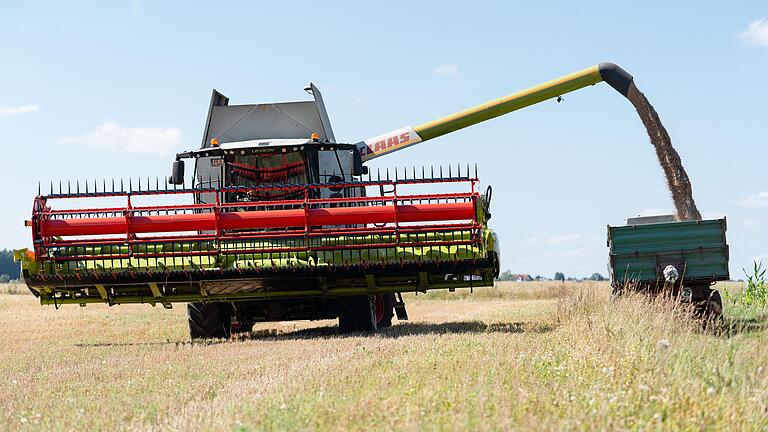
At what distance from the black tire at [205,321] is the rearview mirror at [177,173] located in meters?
1.67

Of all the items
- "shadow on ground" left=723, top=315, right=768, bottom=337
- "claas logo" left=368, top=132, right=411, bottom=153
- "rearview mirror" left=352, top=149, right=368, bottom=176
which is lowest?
"shadow on ground" left=723, top=315, right=768, bottom=337

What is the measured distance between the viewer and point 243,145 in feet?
47.9

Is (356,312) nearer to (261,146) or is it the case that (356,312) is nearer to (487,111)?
(261,146)

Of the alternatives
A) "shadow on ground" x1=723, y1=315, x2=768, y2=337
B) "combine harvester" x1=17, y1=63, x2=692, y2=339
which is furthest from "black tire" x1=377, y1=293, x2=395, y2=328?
"shadow on ground" x1=723, y1=315, x2=768, y2=337

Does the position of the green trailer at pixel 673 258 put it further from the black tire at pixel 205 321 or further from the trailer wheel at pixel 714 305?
the black tire at pixel 205 321

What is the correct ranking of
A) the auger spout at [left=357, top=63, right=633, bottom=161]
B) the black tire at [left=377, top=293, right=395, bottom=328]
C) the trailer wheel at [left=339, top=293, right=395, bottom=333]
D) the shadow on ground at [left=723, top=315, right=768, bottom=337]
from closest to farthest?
Answer: the shadow on ground at [left=723, top=315, right=768, bottom=337], the trailer wheel at [left=339, top=293, right=395, bottom=333], the black tire at [left=377, top=293, right=395, bottom=328], the auger spout at [left=357, top=63, right=633, bottom=161]

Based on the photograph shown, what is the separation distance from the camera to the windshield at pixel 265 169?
14570 mm

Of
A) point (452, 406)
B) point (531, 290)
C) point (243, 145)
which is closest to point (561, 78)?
point (243, 145)

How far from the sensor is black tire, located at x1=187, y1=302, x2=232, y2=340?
1411cm

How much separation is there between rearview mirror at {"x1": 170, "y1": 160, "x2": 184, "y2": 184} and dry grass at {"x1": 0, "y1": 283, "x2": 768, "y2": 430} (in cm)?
260

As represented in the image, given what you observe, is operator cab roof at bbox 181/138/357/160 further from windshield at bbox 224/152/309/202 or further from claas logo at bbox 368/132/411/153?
claas logo at bbox 368/132/411/153

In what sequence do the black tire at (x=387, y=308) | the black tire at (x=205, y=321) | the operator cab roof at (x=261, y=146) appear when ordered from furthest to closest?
the black tire at (x=387, y=308), the operator cab roof at (x=261, y=146), the black tire at (x=205, y=321)

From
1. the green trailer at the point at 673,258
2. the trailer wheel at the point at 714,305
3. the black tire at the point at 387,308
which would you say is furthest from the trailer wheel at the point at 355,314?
the trailer wheel at the point at 714,305

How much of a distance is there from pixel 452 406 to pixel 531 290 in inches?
1240
